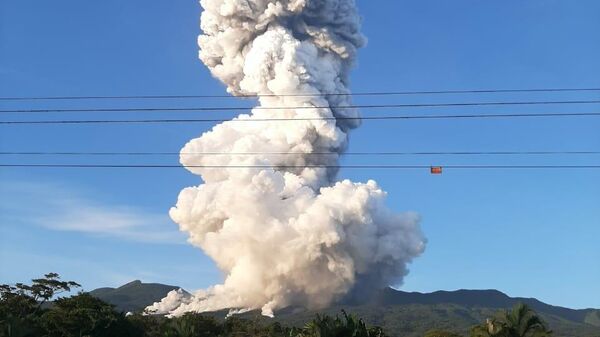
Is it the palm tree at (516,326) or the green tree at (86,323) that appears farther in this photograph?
the green tree at (86,323)

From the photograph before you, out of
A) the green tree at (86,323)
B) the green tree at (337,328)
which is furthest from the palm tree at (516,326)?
the green tree at (86,323)

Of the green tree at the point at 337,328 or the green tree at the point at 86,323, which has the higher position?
the green tree at the point at 86,323

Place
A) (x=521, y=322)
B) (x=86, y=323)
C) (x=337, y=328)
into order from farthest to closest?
(x=86, y=323) → (x=521, y=322) → (x=337, y=328)

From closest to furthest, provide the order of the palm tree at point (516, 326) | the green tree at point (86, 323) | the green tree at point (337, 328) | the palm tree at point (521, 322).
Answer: the green tree at point (337, 328) → the palm tree at point (516, 326) → the palm tree at point (521, 322) → the green tree at point (86, 323)

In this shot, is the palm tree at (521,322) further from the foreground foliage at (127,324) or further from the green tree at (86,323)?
the green tree at (86,323)

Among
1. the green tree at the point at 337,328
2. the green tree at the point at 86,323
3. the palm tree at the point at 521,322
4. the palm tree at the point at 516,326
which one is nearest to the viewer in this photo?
the green tree at the point at 337,328

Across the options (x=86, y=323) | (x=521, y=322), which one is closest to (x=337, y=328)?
(x=521, y=322)

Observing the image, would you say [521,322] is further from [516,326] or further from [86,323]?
[86,323]

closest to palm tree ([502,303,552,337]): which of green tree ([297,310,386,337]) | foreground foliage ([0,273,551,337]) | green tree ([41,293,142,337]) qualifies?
foreground foliage ([0,273,551,337])

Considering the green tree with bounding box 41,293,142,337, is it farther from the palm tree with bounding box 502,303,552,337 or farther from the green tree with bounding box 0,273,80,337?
the palm tree with bounding box 502,303,552,337
